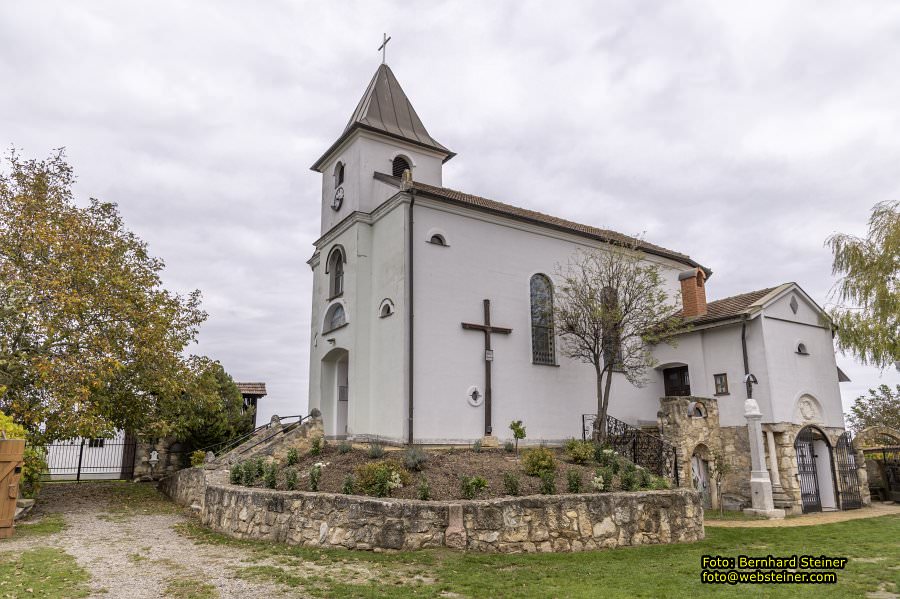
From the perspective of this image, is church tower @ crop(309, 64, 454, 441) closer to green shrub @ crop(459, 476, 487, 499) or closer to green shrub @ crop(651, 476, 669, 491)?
Result: green shrub @ crop(459, 476, 487, 499)

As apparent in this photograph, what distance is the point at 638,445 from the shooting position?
16859 millimetres

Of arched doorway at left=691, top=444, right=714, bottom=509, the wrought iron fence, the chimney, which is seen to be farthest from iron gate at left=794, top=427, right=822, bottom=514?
the chimney

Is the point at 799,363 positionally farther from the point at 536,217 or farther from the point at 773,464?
the point at 536,217

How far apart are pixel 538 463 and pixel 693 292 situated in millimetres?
11767

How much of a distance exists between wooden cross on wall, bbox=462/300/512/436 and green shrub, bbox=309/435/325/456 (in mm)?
4561

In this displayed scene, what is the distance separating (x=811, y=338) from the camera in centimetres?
1964

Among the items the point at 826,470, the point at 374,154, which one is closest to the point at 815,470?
the point at 826,470

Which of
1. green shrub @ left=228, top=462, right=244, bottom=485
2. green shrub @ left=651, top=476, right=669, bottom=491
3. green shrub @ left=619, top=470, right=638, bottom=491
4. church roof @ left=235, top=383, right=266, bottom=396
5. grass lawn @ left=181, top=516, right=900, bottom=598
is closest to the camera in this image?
grass lawn @ left=181, top=516, right=900, bottom=598

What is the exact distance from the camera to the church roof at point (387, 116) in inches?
790

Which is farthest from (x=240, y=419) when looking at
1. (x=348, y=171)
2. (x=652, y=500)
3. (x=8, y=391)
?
(x=652, y=500)

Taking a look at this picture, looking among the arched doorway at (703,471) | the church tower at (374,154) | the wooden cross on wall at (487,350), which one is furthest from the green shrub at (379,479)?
the arched doorway at (703,471)

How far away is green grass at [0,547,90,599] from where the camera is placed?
7.16 m

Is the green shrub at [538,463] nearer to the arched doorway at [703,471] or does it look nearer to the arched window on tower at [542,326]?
the arched window on tower at [542,326]

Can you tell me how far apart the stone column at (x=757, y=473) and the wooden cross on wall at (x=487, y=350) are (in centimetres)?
746
